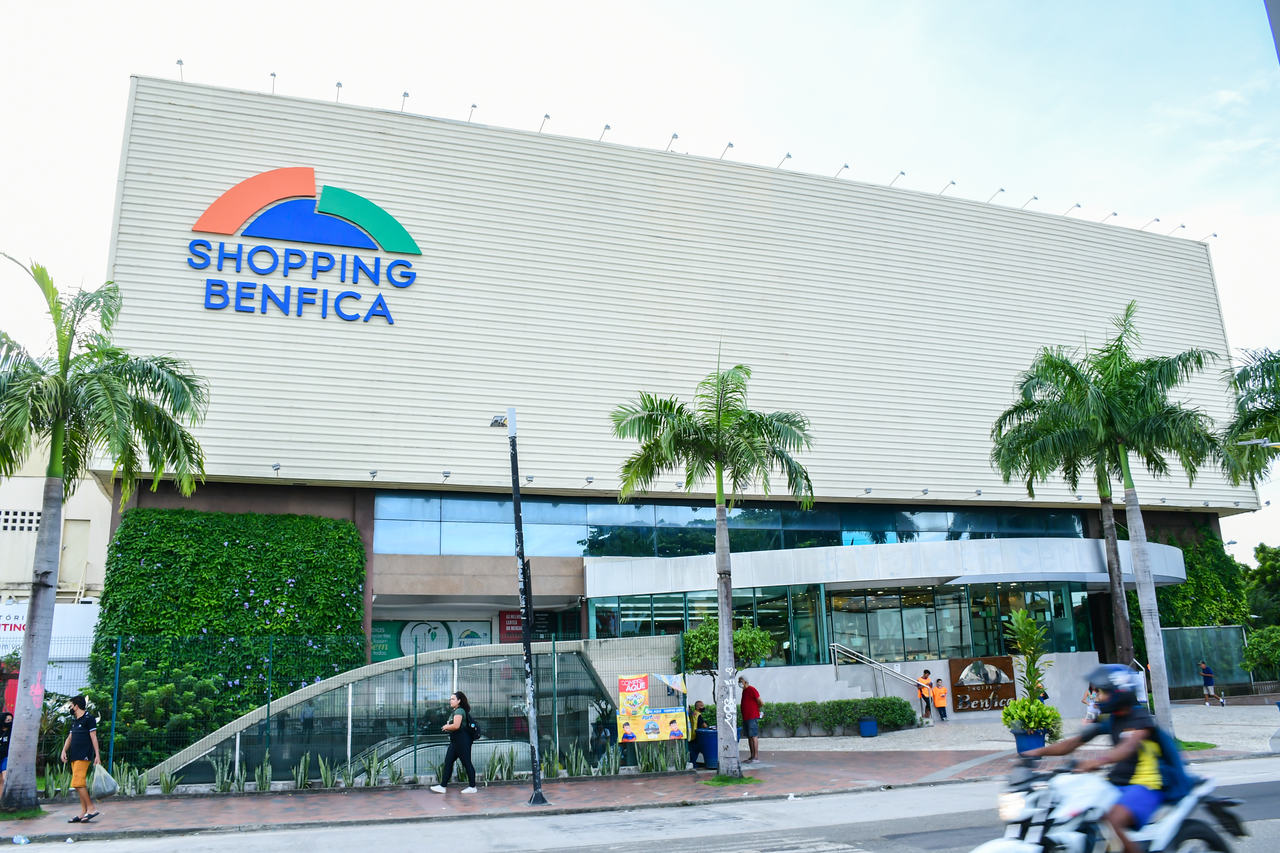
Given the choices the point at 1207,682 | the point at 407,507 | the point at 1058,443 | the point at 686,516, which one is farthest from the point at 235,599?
the point at 1207,682

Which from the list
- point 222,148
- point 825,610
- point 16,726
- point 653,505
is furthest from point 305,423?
point 825,610

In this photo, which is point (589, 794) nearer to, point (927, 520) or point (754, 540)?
point (754, 540)

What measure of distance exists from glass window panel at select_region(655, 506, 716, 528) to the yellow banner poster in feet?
41.9

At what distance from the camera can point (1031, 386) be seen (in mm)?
24859

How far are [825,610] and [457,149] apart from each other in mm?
18844

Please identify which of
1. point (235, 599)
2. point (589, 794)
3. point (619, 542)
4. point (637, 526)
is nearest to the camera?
point (589, 794)

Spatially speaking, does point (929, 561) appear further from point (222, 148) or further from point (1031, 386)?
point (222, 148)

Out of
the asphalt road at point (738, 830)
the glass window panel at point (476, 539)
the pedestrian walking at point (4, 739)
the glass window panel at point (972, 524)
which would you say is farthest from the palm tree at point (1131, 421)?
the pedestrian walking at point (4, 739)

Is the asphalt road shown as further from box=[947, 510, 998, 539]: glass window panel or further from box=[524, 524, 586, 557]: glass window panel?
box=[947, 510, 998, 539]: glass window panel

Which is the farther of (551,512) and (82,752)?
(551,512)

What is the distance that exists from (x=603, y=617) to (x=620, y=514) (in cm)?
354

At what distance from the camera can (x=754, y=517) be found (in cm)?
3297

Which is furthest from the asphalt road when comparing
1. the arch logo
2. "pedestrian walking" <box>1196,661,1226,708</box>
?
"pedestrian walking" <box>1196,661,1226,708</box>

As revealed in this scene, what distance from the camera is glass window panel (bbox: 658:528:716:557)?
105 feet
